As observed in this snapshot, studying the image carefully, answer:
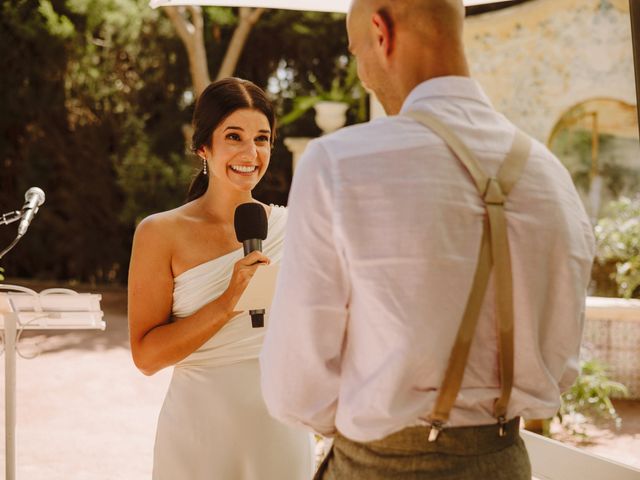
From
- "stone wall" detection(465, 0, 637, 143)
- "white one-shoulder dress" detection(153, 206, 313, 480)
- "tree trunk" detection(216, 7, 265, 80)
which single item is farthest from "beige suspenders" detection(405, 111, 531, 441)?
"tree trunk" detection(216, 7, 265, 80)

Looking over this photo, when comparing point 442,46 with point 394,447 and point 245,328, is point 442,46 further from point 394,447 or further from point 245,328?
point 245,328

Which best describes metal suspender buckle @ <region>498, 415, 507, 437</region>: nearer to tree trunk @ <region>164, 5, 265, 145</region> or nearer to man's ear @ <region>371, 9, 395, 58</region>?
man's ear @ <region>371, 9, 395, 58</region>

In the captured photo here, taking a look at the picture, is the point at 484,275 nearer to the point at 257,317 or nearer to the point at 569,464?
the point at 257,317

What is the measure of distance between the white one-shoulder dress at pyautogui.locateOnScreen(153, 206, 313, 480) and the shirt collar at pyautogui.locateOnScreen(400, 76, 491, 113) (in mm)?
1355

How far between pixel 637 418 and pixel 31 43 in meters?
12.8

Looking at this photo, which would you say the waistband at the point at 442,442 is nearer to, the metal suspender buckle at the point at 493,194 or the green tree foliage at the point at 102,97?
the metal suspender buckle at the point at 493,194

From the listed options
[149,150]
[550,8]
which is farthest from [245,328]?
[149,150]

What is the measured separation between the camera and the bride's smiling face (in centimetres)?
275

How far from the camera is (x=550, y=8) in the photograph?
927cm

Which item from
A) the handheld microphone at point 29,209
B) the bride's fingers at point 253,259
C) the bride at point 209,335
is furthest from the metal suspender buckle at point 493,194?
the handheld microphone at point 29,209

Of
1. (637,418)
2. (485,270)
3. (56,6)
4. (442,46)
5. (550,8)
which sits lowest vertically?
(637,418)

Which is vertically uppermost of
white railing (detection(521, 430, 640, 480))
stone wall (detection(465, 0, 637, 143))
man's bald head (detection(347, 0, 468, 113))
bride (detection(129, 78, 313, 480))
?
stone wall (detection(465, 0, 637, 143))

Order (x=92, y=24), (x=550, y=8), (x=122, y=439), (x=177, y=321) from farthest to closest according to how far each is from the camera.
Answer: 1. (x=92, y=24)
2. (x=550, y=8)
3. (x=122, y=439)
4. (x=177, y=321)

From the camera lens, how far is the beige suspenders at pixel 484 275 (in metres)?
1.37
